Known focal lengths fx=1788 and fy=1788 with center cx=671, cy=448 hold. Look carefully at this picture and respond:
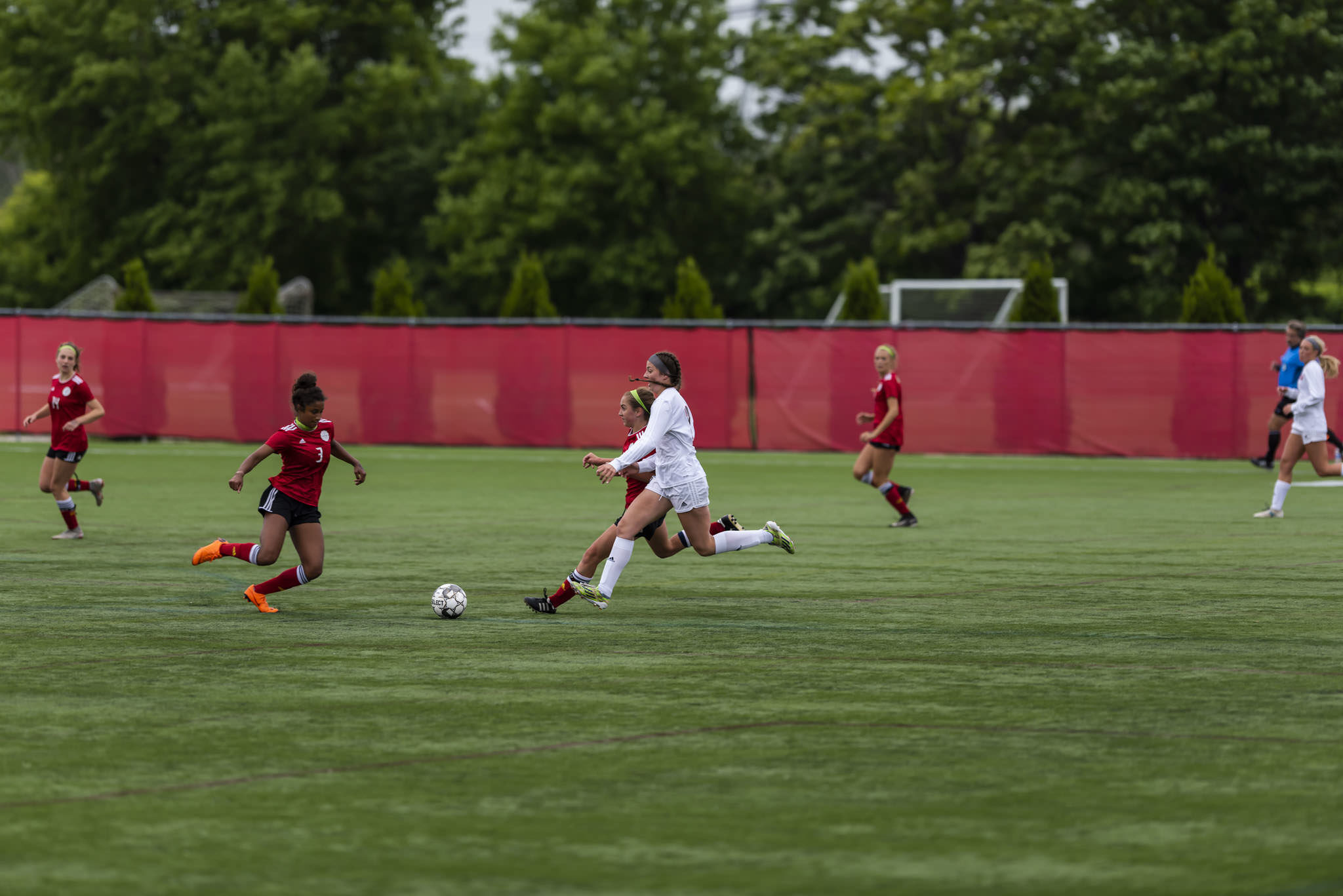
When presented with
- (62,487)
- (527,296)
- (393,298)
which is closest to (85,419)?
(62,487)

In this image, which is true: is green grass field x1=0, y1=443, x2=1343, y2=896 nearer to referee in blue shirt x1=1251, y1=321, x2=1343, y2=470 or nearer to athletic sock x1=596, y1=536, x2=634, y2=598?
athletic sock x1=596, y1=536, x2=634, y2=598

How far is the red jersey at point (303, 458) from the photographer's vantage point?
11.5 m

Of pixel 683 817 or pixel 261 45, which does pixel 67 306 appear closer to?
pixel 261 45

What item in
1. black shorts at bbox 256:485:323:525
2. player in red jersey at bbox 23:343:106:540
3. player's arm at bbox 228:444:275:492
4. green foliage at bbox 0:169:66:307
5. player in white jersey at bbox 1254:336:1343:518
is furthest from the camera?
green foliage at bbox 0:169:66:307

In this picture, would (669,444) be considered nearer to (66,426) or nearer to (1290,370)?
(66,426)

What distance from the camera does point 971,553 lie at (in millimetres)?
15445

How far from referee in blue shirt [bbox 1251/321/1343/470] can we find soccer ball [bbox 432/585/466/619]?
11917 millimetres

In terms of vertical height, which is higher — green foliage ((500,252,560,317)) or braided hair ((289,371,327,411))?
green foliage ((500,252,560,317))

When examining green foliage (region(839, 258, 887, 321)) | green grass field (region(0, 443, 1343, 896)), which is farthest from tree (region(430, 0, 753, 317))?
green grass field (region(0, 443, 1343, 896))

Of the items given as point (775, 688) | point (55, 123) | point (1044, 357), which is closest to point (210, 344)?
point (1044, 357)

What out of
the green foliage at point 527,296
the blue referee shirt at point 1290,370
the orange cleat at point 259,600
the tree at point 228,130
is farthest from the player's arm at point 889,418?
the tree at point 228,130

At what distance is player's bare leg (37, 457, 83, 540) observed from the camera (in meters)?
16.2

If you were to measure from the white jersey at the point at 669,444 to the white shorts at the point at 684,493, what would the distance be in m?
0.03

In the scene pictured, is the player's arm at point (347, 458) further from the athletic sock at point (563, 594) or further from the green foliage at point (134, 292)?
the green foliage at point (134, 292)
